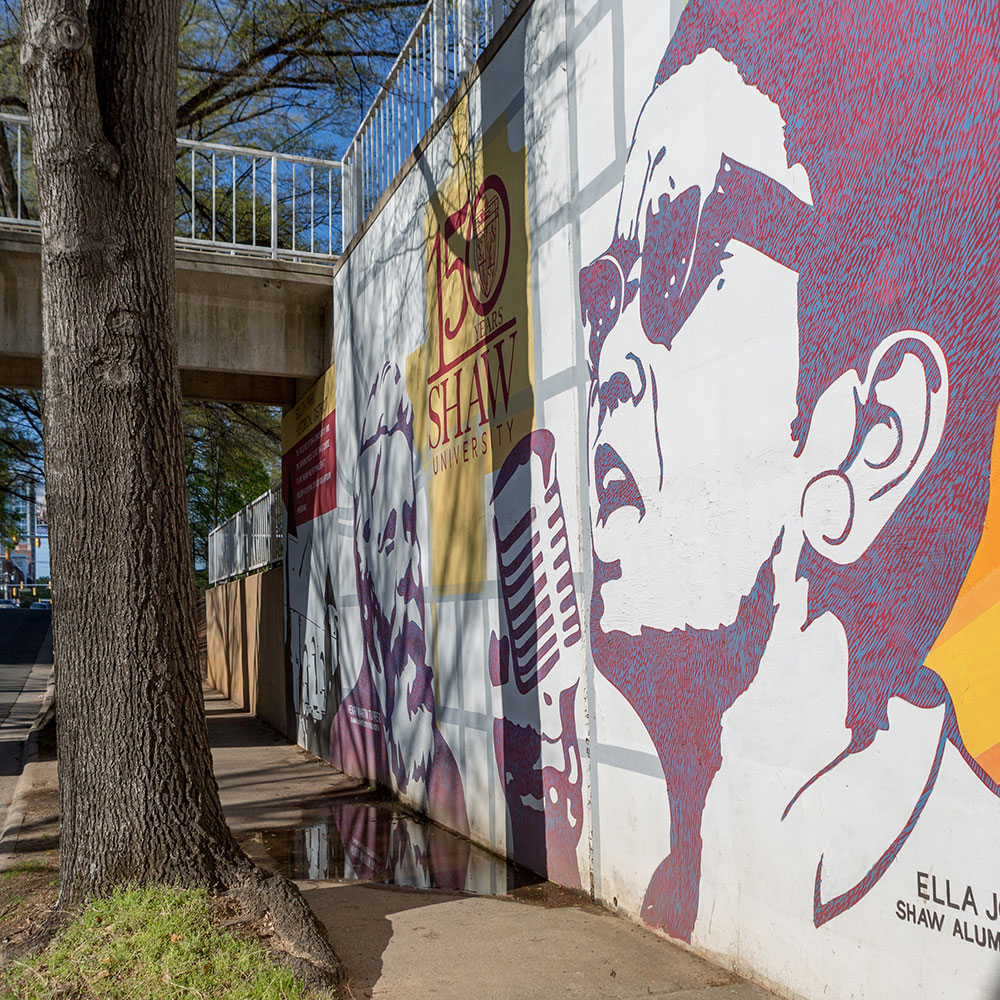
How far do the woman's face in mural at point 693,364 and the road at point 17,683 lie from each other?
5.24 m

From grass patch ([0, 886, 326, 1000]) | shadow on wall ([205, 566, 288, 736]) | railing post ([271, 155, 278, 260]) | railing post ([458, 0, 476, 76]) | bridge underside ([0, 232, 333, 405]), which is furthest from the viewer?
shadow on wall ([205, 566, 288, 736])

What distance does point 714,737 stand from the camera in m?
4.03

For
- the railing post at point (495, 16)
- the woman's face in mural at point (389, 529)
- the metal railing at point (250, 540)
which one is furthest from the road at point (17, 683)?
the railing post at point (495, 16)

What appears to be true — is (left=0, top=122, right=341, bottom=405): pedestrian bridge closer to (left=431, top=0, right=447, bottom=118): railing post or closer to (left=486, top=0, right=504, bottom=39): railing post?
(left=431, top=0, right=447, bottom=118): railing post

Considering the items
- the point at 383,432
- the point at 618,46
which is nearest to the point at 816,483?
the point at 618,46

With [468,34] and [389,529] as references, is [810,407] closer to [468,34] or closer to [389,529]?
[468,34]

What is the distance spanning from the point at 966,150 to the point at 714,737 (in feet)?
7.28

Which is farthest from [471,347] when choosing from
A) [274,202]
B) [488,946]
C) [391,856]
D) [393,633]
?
[274,202]

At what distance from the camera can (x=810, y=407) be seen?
3.57 metres

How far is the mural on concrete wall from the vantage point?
1031 cm

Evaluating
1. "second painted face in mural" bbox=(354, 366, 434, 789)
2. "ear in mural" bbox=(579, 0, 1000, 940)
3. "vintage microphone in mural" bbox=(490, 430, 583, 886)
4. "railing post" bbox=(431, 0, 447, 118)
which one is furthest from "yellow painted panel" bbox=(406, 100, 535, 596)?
"ear in mural" bbox=(579, 0, 1000, 940)

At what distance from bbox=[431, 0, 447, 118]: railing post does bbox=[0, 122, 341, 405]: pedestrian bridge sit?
3.00 meters

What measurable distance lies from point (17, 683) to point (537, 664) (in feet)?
52.3

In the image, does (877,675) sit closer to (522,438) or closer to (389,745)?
(522,438)
